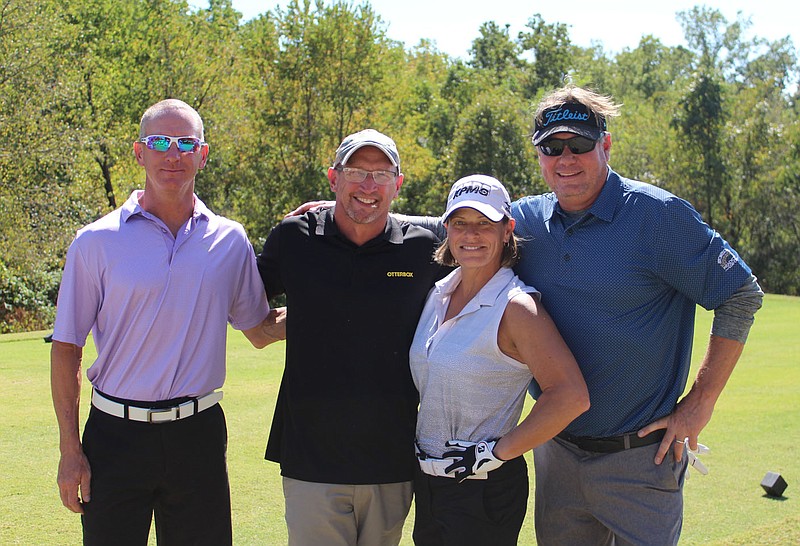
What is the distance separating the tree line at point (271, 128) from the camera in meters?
21.5

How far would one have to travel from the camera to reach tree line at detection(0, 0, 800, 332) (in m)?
21.5

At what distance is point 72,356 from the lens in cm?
393

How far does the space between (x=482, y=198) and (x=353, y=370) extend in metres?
0.94

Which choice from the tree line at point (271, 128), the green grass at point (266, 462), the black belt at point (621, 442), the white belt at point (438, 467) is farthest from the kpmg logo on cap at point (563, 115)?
the tree line at point (271, 128)

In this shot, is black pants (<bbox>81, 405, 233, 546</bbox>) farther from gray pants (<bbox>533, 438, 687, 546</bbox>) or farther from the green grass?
gray pants (<bbox>533, 438, 687, 546</bbox>)

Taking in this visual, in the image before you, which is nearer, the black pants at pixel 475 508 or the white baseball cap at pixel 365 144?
the black pants at pixel 475 508

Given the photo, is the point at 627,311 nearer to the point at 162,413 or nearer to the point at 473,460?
the point at 473,460

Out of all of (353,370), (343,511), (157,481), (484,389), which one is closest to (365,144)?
(353,370)

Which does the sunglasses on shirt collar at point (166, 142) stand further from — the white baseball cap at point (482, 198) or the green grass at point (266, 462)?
the green grass at point (266, 462)

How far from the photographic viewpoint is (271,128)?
3161cm

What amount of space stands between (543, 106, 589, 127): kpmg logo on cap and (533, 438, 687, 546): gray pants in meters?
1.38

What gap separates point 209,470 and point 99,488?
18.6 inches

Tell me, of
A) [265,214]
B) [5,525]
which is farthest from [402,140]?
[5,525]

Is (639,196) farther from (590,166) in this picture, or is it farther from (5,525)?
(5,525)
